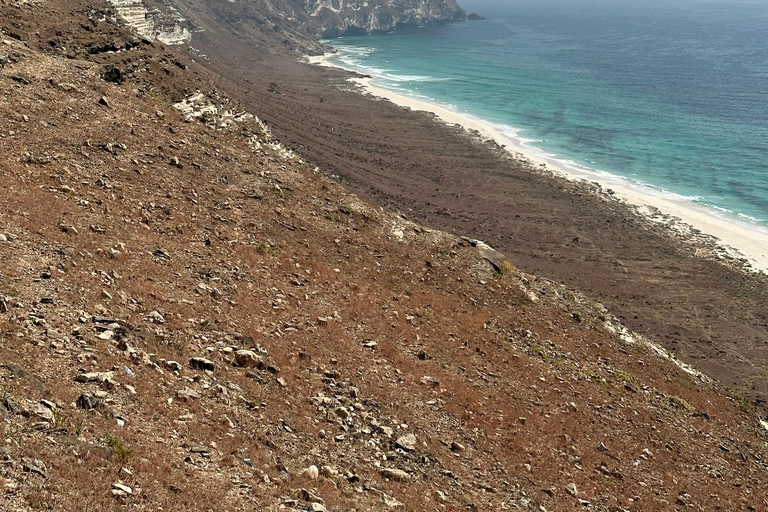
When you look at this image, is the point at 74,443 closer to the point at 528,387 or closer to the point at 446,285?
the point at 528,387

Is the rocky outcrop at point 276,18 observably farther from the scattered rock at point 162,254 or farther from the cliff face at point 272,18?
the scattered rock at point 162,254

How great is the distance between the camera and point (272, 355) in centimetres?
1444

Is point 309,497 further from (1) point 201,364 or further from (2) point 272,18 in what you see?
(2) point 272,18

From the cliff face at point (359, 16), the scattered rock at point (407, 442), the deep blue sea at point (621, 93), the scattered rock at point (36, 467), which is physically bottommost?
the scattered rock at point (407, 442)

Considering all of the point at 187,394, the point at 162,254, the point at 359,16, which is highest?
the point at 359,16

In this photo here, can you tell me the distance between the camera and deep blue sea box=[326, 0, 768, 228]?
62.5 m

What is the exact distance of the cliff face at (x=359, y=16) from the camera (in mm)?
174625

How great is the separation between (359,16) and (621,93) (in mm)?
112293

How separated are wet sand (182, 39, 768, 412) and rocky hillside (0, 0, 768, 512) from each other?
9.68m

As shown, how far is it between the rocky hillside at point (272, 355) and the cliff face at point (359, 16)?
159 metres

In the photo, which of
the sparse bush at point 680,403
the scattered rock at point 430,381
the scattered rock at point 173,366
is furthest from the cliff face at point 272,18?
the sparse bush at point 680,403

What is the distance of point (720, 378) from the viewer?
30234mm

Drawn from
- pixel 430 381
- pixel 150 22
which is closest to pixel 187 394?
pixel 430 381

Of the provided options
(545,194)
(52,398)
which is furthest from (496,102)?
(52,398)
